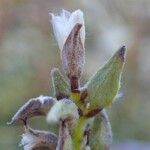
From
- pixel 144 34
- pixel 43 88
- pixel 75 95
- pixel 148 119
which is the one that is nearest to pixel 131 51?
pixel 144 34

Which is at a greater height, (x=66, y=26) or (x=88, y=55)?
(x=88, y=55)

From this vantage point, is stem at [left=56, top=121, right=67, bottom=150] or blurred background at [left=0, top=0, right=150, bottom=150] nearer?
stem at [left=56, top=121, right=67, bottom=150]

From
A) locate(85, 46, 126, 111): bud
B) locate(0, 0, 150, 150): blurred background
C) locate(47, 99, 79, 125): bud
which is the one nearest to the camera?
locate(47, 99, 79, 125): bud

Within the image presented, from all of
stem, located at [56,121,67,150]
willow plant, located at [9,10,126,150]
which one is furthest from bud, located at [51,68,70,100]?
stem, located at [56,121,67,150]

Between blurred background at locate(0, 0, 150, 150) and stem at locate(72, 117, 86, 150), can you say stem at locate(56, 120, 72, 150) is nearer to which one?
stem at locate(72, 117, 86, 150)

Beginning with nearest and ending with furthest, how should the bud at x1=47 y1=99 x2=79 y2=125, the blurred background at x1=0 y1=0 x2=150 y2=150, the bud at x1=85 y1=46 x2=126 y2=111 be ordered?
the bud at x1=47 y1=99 x2=79 y2=125 → the bud at x1=85 y1=46 x2=126 y2=111 → the blurred background at x1=0 y1=0 x2=150 y2=150

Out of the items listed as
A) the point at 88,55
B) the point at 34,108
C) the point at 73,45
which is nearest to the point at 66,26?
the point at 73,45

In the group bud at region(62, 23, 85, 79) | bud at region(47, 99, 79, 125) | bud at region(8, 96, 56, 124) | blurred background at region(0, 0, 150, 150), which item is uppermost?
blurred background at region(0, 0, 150, 150)

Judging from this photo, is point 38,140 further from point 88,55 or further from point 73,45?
point 88,55

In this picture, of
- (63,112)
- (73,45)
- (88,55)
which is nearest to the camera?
(63,112)
